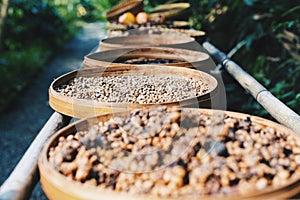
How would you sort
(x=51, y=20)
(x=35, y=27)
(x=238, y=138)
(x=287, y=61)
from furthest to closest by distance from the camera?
(x=51, y=20), (x=35, y=27), (x=287, y=61), (x=238, y=138)

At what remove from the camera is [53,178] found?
2.84 ft

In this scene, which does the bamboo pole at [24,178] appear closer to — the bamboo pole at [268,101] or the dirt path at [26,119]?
the bamboo pole at [268,101]

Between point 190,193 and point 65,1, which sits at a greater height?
point 190,193

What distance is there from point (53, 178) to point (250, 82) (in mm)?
1294

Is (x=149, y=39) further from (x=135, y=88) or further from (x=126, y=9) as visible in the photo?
(x=135, y=88)

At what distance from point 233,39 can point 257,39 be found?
23.1 inches

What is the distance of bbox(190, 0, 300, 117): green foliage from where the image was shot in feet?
10.9

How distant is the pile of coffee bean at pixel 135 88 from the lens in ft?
4.49

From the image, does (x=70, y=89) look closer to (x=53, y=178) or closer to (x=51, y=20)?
(x=53, y=178)

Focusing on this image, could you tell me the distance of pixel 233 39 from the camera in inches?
185

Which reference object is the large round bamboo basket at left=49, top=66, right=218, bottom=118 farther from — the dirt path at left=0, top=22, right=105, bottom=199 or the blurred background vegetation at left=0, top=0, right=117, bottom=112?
the blurred background vegetation at left=0, top=0, right=117, bottom=112

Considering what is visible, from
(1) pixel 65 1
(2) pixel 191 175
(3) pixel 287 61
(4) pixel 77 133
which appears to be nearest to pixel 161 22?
(3) pixel 287 61

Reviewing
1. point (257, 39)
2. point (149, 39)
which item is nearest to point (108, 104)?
point (149, 39)

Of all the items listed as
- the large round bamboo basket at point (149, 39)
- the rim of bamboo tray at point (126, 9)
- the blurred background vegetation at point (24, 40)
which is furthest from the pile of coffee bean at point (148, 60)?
the blurred background vegetation at point (24, 40)
